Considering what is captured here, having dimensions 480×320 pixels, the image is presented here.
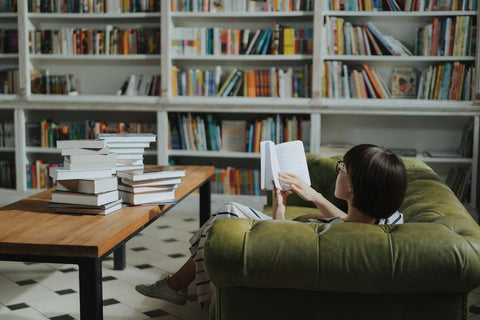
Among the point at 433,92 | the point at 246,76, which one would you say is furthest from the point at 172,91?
the point at 433,92

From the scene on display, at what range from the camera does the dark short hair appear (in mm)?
1806

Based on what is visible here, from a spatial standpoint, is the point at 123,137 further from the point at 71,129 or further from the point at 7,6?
the point at 7,6

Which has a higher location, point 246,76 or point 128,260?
point 246,76

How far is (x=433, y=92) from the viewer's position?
4727 millimetres

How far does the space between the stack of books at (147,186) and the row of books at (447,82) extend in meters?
2.73

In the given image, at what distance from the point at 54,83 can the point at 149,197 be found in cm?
300

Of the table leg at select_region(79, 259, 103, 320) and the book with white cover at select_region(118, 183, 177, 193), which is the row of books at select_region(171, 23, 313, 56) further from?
the table leg at select_region(79, 259, 103, 320)

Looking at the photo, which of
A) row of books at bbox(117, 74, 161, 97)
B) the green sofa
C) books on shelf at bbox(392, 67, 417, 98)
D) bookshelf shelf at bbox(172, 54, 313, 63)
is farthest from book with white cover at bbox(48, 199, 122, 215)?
books on shelf at bbox(392, 67, 417, 98)

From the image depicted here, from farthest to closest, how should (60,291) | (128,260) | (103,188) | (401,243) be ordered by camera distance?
1. (128,260)
2. (60,291)
3. (103,188)
4. (401,243)

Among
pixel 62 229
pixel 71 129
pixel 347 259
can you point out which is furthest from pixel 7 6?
pixel 347 259

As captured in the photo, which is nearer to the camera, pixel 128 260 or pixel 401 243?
pixel 401 243

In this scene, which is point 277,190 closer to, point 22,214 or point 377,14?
point 22,214

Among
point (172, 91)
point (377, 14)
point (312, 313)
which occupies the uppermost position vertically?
point (377, 14)

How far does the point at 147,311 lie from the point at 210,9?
2.85 metres
